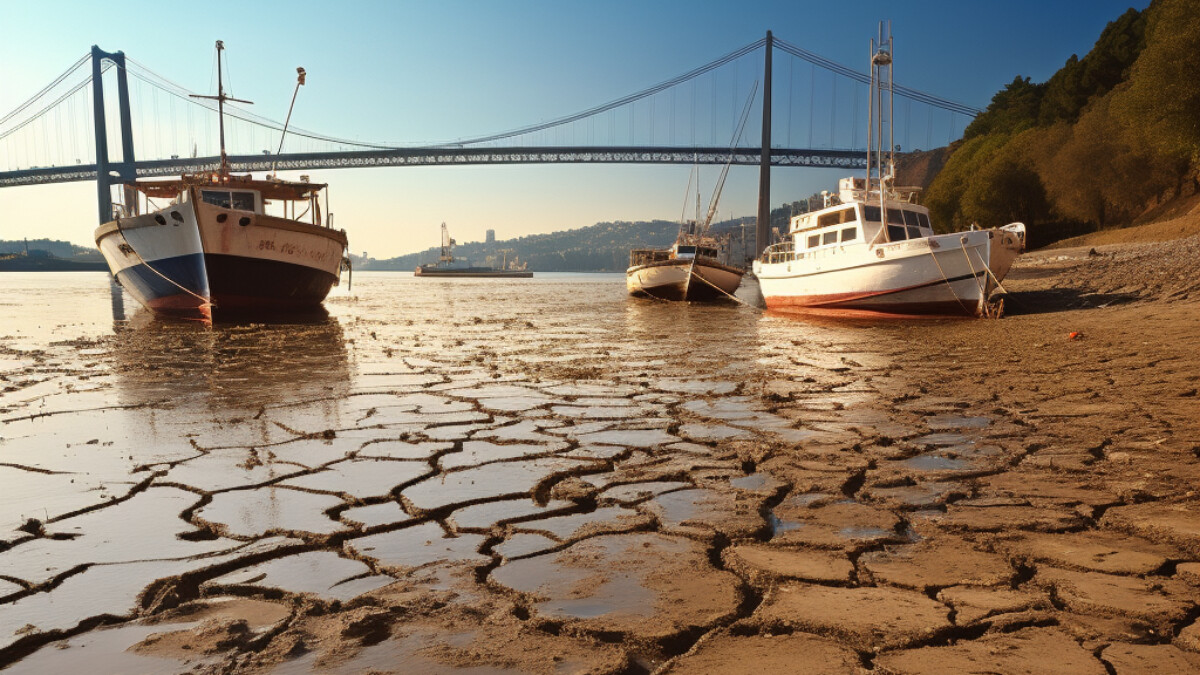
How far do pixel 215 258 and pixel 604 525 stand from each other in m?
13.6

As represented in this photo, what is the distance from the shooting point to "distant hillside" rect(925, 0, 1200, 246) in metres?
23.5

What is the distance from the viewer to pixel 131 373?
7.12 m

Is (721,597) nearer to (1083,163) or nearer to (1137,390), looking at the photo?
(1137,390)

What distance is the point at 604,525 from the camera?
2764 millimetres

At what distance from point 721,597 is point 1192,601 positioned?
1171 millimetres

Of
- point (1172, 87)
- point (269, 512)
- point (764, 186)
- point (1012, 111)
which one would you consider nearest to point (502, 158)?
point (764, 186)

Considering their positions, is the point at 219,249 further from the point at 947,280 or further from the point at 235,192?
the point at 947,280

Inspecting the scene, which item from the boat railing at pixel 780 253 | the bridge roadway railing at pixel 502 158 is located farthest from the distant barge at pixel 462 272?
the boat railing at pixel 780 253

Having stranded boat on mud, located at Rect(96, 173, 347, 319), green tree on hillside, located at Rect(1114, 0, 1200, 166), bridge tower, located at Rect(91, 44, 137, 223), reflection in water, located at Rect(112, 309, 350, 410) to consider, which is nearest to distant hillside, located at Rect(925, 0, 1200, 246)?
green tree on hillside, located at Rect(1114, 0, 1200, 166)

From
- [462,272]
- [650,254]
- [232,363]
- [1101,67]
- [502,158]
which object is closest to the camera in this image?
[232,363]

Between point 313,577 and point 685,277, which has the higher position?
point 685,277

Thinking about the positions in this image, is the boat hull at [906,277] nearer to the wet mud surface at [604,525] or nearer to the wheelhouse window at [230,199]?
the wet mud surface at [604,525]

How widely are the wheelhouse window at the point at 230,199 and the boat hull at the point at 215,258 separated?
142 cm

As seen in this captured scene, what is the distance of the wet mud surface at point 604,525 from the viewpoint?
1849mm
